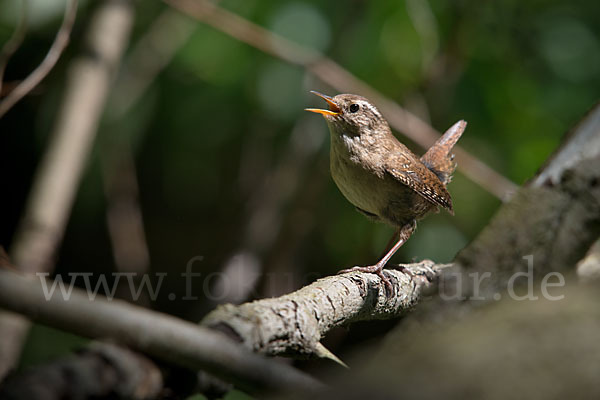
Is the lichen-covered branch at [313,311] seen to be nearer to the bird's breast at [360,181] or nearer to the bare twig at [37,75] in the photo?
the bird's breast at [360,181]

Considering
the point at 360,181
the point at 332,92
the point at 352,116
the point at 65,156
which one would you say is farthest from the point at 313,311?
the point at 332,92

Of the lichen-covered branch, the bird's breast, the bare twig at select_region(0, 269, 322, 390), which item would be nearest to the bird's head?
the bird's breast

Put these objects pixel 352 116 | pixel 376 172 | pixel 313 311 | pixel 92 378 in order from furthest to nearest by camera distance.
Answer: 1. pixel 352 116
2. pixel 376 172
3. pixel 313 311
4. pixel 92 378

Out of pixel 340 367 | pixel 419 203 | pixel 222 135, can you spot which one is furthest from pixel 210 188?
pixel 340 367

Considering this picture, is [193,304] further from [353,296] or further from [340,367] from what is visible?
[340,367]

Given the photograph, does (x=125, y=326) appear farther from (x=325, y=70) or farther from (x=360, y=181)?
(x=325, y=70)

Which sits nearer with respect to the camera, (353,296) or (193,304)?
(353,296)

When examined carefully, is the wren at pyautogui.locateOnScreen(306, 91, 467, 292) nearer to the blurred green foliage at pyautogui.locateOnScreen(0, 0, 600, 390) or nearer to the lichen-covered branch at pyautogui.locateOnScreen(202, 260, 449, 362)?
the blurred green foliage at pyautogui.locateOnScreen(0, 0, 600, 390)
